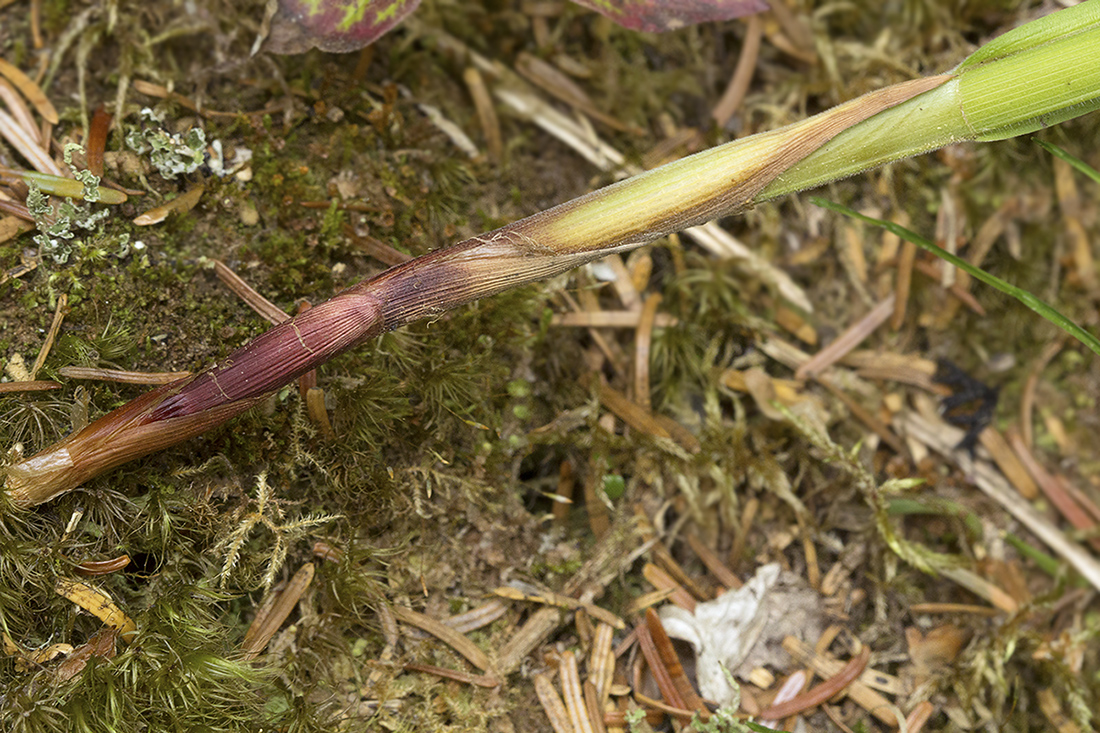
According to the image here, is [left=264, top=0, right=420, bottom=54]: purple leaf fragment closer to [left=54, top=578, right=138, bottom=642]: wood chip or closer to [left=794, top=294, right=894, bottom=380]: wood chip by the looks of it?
[left=54, top=578, right=138, bottom=642]: wood chip

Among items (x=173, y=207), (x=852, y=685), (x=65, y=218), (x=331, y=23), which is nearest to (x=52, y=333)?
(x=65, y=218)

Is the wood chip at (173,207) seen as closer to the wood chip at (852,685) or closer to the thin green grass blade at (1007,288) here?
the thin green grass blade at (1007,288)

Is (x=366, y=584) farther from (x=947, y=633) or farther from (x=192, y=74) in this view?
(x=947, y=633)

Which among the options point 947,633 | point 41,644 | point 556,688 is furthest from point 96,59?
point 947,633

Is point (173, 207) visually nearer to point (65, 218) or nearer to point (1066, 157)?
point (65, 218)

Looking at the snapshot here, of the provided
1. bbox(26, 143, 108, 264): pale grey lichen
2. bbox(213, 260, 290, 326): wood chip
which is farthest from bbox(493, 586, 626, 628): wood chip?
bbox(26, 143, 108, 264): pale grey lichen
